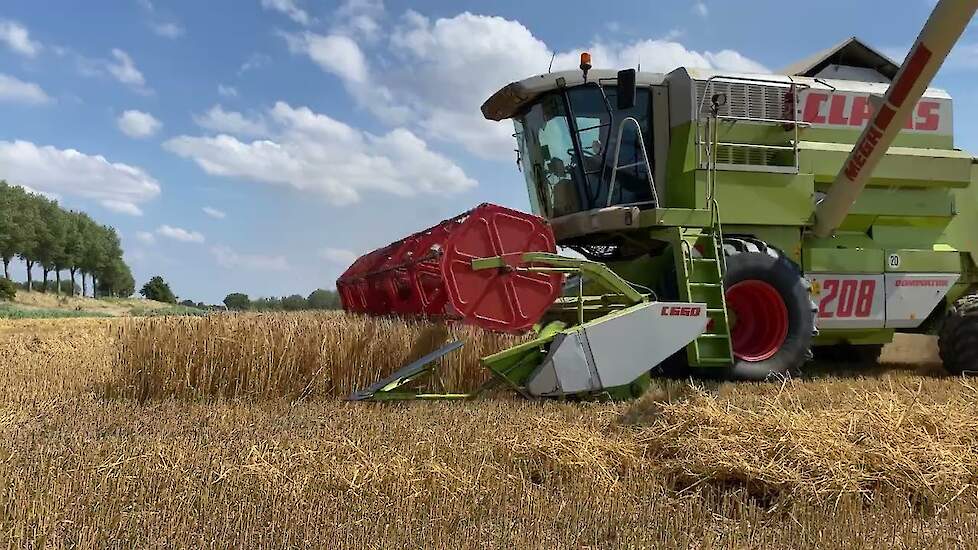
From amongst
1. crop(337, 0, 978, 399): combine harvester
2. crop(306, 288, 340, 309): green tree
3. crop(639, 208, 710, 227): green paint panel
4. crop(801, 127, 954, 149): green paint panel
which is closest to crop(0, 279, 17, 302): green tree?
crop(306, 288, 340, 309): green tree

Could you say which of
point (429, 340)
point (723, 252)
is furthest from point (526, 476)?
point (723, 252)

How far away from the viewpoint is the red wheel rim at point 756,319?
5.34m

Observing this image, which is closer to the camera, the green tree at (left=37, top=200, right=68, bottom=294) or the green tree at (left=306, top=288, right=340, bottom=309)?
the green tree at (left=306, top=288, right=340, bottom=309)

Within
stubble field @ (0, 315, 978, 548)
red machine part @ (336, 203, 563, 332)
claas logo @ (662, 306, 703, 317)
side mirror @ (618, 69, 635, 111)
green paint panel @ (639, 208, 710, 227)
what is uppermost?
side mirror @ (618, 69, 635, 111)

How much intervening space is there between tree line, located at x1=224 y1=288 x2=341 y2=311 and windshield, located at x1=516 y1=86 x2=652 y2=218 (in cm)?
235

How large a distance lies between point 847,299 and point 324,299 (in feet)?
15.1

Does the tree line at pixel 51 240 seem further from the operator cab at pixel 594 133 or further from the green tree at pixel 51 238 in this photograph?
the operator cab at pixel 594 133

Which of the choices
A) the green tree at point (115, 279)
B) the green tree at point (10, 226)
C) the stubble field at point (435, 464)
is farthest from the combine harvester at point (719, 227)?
the green tree at point (115, 279)

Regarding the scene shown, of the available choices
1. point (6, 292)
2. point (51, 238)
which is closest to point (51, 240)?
point (51, 238)

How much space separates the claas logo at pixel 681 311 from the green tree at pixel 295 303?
9.25ft

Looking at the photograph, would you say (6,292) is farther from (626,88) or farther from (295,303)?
(626,88)

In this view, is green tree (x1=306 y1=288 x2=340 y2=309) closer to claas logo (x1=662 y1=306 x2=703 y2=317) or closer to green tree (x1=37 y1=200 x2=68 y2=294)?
claas logo (x1=662 y1=306 x2=703 y2=317)

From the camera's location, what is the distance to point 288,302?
618 centimetres

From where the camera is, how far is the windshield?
5555 mm
